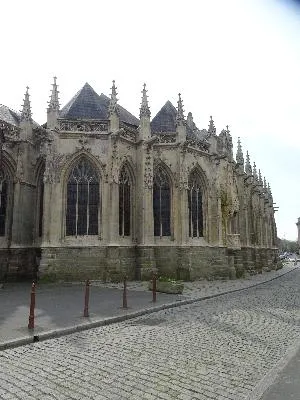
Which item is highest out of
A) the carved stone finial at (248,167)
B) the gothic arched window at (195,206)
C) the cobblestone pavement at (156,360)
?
the carved stone finial at (248,167)

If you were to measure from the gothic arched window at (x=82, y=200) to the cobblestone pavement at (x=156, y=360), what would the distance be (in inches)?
411

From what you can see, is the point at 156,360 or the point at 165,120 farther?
the point at 165,120

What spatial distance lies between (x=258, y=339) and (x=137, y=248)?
12634mm

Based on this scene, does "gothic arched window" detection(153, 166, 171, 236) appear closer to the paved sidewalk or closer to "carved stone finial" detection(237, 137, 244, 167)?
the paved sidewalk

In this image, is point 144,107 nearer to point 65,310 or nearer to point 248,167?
point 65,310

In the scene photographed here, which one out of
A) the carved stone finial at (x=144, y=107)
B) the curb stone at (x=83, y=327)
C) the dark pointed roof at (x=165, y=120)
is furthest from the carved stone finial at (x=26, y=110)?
the curb stone at (x=83, y=327)

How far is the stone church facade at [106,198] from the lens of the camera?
1797 centimetres

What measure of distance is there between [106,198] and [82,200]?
1354 mm

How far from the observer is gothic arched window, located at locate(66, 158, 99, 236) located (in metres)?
18.5

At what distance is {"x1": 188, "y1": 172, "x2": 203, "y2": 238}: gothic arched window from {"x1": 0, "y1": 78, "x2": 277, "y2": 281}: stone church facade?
66 millimetres

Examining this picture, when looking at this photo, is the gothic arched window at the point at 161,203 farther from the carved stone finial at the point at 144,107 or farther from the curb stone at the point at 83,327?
the curb stone at the point at 83,327

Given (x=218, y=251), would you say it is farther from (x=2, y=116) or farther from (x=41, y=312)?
(x=2, y=116)

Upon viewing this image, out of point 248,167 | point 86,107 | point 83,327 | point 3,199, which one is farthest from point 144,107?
point 248,167

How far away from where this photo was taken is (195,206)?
21.8 m
